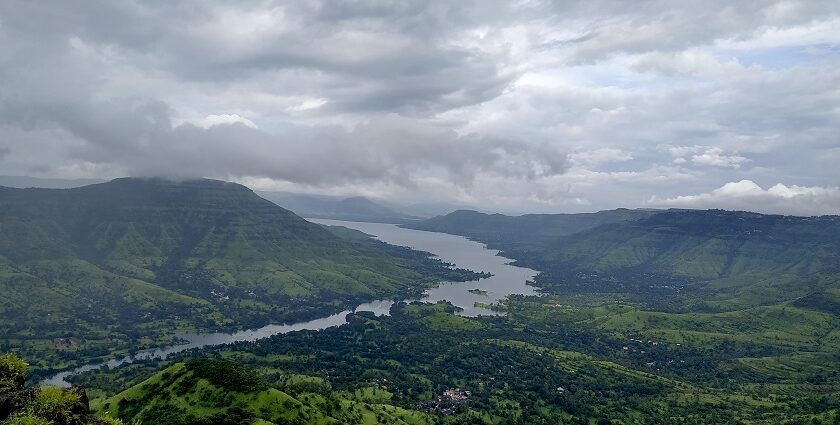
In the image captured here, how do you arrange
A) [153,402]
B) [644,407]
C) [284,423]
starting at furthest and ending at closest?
[644,407] → [153,402] → [284,423]

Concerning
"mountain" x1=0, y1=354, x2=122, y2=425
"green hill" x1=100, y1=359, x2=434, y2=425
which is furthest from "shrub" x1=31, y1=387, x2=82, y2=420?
"green hill" x1=100, y1=359, x2=434, y2=425

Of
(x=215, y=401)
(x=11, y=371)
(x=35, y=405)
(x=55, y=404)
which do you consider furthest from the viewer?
(x=215, y=401)

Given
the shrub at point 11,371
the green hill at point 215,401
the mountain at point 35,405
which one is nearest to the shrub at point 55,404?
the mountain at point 35,405

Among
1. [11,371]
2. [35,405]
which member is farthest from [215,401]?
[35,405]

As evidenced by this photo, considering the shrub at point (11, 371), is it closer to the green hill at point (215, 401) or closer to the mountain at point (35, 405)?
the mountain at point (35, 405)

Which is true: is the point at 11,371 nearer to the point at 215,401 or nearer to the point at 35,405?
the point at 35,405

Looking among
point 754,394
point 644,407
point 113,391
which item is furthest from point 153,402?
point 754,394

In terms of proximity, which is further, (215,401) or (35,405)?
(215,401)

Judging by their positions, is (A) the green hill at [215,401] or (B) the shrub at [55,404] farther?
(A) the green hill at [215,401]

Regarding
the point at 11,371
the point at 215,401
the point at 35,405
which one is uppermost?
the point at 11,371

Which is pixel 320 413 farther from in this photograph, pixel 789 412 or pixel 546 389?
pixel 789 412

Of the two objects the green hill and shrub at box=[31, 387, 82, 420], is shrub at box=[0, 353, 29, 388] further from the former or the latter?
the green hill
